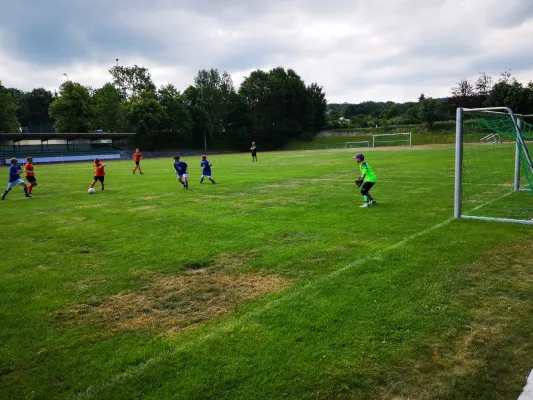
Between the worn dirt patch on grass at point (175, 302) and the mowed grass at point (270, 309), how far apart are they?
30mm

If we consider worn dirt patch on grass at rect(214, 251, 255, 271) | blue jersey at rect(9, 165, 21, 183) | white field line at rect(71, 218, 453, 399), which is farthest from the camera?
blue jersey at rect(9, 165, 21, 183)

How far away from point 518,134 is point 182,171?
13.7 m

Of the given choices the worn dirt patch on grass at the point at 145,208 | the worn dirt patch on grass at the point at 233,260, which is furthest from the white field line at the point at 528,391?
the worn dirt patch on grass at the point at 145,208

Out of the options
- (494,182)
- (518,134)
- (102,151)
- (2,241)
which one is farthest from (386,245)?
(102,151)

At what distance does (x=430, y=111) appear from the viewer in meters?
69.4

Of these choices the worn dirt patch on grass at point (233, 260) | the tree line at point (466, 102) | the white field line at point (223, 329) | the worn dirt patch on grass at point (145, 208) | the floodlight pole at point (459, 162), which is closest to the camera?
the white field line at point (223, 329)

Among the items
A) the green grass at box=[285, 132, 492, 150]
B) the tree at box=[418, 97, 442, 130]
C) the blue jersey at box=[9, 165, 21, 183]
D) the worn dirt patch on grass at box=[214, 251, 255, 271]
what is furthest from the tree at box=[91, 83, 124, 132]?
the worn dirt patch on grass at box=[214, 251, 255, 271]

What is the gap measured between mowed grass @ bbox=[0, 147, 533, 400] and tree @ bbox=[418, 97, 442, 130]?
64.9 metres

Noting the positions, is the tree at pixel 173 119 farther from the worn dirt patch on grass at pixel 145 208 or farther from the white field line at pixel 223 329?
the white field line at pixel 223 329

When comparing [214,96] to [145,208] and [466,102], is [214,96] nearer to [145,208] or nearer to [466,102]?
[466,102]

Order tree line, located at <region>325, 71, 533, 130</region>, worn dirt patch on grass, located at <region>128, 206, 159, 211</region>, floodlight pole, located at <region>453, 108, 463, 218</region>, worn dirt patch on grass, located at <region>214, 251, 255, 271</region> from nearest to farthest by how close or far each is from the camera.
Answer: worn dirt patch on grass, located at <region>214, 251, 255, 271</region> → floodlight pole, located at <region>453, 108, 463, 218</region> → worn dirt patch on grass, located at <region>128, 206, 159, 211</region> → tree line, located at <region>325, 71, 533, 130</region>

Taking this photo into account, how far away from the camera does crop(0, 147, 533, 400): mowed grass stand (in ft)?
12.8

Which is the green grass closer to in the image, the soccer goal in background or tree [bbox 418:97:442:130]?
tree [bbox 418:97:442:130]

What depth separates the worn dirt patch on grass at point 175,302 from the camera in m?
5.33
